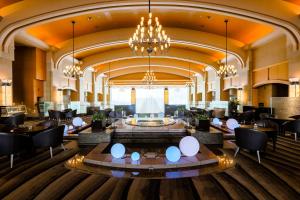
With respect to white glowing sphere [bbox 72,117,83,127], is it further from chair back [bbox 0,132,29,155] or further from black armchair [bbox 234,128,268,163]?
black armchair [bbox 234,128,268,163]

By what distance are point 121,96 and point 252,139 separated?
22.1 meters

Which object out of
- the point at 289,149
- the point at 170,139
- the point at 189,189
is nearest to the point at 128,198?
the point at 189,189

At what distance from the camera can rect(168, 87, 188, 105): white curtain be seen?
2634 centimetres

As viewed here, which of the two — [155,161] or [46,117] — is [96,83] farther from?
[155,161]

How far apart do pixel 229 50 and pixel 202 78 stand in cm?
898

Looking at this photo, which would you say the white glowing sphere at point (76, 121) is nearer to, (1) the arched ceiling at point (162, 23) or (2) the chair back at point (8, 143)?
(2) the chair back at point (8, 143)

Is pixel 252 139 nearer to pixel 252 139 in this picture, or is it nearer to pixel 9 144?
pixel 252 139

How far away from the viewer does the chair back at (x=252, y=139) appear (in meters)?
4.54

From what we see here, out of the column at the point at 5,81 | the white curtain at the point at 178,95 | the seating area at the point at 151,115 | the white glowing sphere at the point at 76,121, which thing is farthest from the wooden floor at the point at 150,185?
the white curtain at the point at 178,95

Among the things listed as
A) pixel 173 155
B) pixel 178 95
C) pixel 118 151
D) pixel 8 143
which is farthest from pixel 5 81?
pixel 178 95

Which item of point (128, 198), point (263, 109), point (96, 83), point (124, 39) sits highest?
point (124, 39)

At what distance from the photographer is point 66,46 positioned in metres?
12.7

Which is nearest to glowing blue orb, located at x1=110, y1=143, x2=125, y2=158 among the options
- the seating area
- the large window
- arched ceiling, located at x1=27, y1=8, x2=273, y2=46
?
the seating area

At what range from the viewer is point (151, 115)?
10.6m
